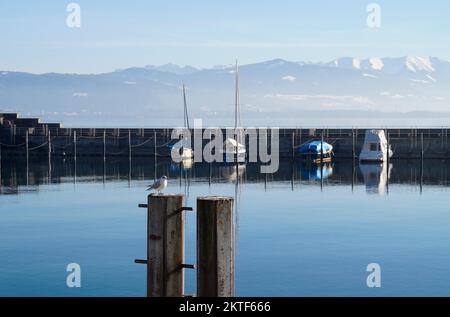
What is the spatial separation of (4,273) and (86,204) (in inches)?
720

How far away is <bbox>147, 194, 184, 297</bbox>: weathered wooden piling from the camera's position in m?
12.8

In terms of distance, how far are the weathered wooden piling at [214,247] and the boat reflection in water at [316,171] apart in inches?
1813

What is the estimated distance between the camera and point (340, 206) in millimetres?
42594

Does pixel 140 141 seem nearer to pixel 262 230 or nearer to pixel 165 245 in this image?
pixel 262 230

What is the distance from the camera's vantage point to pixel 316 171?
6525cm

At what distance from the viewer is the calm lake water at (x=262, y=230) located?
2352cm

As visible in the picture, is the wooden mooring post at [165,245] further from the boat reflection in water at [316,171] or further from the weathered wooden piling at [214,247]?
the boat reflection in water at [316,171]

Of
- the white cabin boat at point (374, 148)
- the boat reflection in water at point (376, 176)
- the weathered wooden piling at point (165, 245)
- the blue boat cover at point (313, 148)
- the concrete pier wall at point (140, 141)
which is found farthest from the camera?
the concrete pier wall at point (140, 141)

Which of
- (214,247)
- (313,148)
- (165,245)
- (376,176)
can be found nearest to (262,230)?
(165,245)

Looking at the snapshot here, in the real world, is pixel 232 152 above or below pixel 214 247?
below

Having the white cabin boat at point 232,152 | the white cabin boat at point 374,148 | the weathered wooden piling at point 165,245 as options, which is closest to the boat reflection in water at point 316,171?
the white cabin boat at point 374,148

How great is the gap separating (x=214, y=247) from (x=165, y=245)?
0.82 metres
